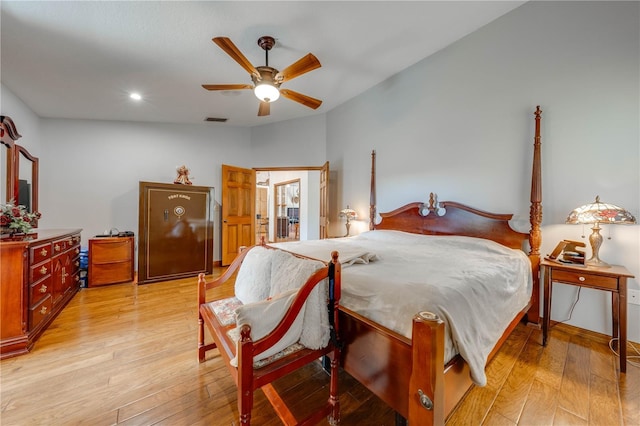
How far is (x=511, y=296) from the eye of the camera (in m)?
1.64

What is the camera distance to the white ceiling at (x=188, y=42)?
2090 mm

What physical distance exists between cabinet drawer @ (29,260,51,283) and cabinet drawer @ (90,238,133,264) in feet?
4.00

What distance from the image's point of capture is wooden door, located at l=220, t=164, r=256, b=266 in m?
4.66

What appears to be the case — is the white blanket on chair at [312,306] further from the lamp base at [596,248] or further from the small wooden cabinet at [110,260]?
the small wooden cabinet at [110,260]

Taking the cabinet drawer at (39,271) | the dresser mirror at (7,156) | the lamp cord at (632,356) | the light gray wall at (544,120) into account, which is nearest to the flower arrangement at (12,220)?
the cabinet drawer at (39,271)

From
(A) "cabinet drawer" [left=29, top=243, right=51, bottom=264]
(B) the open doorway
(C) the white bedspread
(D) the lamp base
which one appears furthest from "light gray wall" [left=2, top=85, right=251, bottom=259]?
(D) the lamp base

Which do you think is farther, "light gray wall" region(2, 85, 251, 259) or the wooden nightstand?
"light gray wall" region(2, 85, 251, 259)

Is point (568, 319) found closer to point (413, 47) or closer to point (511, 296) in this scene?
point (511, 296)

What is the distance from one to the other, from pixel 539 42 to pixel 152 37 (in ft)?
12.0

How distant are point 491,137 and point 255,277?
2775mm

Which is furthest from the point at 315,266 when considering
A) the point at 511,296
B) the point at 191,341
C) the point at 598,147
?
the point at 598,147

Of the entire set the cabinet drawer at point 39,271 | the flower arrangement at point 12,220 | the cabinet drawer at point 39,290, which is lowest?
the cabinet drawer at point 39,290

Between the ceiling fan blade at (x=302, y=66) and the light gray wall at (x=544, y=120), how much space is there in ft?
5.89

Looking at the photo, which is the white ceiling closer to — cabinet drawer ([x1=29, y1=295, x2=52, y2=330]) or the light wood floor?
cabinet drawer ([x1=29, y1=295, x2=52, y2=330])
